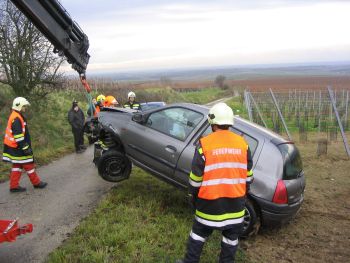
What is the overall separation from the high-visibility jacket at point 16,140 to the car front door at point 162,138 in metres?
1.97

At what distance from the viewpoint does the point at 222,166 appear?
158 inches

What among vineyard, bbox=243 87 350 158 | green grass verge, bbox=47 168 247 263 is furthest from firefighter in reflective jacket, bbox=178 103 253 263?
vineyard, bbox=243 87 350 158

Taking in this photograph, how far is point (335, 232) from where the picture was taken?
247 inches

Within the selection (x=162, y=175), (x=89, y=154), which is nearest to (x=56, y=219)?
(x=162, y=175)

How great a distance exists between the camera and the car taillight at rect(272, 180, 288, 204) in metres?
5.58

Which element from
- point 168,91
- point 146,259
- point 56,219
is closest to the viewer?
point 146,259

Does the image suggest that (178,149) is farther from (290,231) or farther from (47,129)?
(47,129)

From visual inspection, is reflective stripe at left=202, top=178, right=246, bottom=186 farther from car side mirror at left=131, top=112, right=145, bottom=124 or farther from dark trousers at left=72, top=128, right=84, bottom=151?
dark trousers at left=72, top=128, right=84, bottom=151

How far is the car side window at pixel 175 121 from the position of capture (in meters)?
6.41

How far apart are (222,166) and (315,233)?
308cm

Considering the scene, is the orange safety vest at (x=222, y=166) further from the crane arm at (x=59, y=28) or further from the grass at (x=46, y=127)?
the grass at (x=46, y=127)

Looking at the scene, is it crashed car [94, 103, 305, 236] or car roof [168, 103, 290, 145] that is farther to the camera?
car roof [168, 103, 290, 145]

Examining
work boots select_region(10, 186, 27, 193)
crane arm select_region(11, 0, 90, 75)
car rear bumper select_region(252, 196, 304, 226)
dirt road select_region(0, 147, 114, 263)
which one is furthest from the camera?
work boots select_region(10, 186, 27, 193)

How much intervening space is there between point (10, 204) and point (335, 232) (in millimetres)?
5298
